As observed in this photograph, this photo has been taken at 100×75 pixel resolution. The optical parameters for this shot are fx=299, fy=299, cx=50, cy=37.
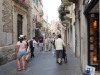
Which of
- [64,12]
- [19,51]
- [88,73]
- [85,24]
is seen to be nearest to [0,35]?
[19,51]

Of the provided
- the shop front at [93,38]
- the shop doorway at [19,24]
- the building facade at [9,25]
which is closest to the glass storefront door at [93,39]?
the shop front at [93,38]

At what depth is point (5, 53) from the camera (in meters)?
18.2

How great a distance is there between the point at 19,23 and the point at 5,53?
273 inches

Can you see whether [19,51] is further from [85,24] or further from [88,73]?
[88,73]

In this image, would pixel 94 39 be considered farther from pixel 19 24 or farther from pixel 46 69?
pixel 19 24

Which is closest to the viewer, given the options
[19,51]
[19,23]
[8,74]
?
[8,74]

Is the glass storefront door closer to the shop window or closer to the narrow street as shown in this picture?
the shop window

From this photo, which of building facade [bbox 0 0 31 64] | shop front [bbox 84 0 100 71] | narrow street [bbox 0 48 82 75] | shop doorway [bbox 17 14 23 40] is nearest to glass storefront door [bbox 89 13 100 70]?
shop front [bbox 84 0 100 71]

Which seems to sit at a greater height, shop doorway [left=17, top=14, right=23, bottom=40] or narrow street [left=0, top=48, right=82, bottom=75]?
shop doorway [left=17, top=14, right=23, bottom=40]

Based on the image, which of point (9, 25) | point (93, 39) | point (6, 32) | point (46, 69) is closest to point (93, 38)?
point (93, 39)

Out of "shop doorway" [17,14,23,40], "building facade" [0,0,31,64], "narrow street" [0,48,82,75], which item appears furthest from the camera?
"shop doorway" [17,14,23,40]

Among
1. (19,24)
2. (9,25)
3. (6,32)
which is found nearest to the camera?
(6,32)

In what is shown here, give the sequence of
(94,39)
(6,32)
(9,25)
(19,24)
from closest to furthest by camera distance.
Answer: (94,39), (6,32), (9,25), (19,24)

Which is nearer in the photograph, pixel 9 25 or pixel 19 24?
pixel 9 25
